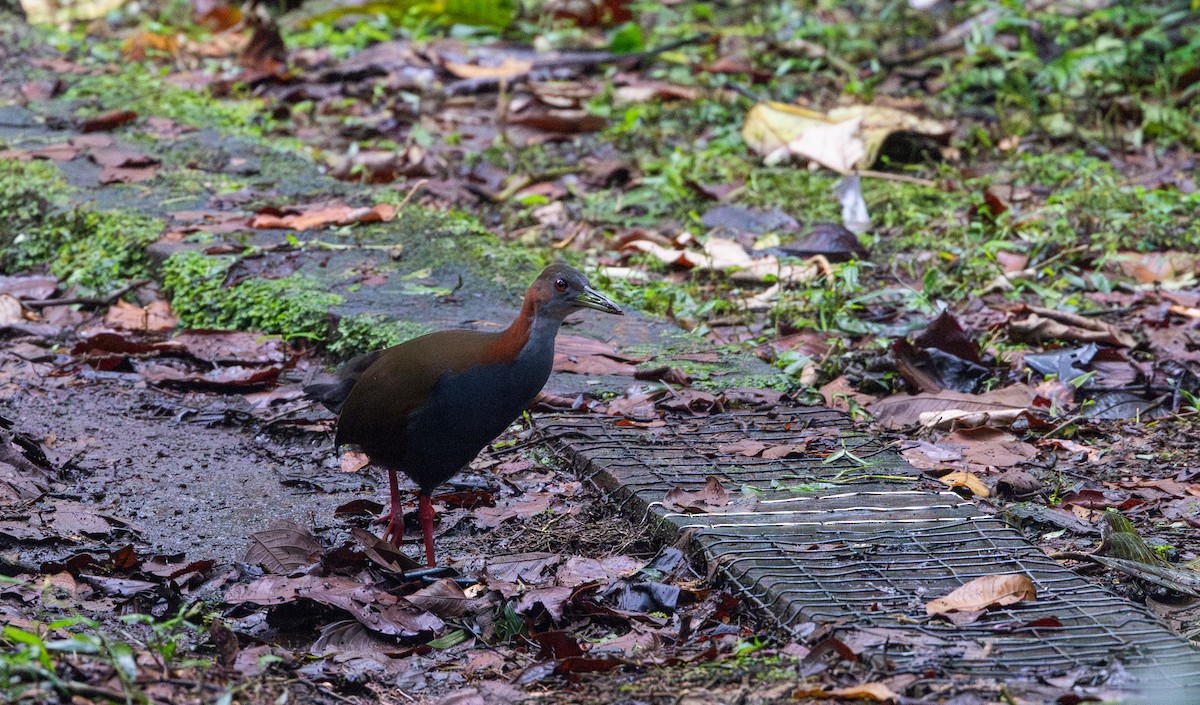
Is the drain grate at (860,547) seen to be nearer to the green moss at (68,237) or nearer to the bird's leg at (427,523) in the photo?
the bird's leg at (427,523)

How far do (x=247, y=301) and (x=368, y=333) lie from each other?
27.9 inches

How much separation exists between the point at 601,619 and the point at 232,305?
2.59m

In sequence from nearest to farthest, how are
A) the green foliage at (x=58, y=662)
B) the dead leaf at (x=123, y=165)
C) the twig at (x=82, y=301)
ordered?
the green foliage at (x=58, y=662) → the twig at (x=82, y=301) → the dead leaf at (x=123, y=165)

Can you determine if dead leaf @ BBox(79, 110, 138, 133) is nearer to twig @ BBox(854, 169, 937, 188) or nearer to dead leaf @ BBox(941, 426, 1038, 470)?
twig @ BBox(854, 169, 937, 188)

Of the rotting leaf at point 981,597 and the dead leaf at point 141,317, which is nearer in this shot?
the rotting leaf at point 981,597

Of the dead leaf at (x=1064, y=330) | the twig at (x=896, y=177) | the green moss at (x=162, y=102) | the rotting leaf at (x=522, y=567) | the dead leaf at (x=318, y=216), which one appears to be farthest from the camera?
the green moss at (x=162, y=102)

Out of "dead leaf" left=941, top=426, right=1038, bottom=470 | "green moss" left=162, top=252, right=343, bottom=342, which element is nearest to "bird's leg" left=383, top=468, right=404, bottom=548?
"green moss" left=162, top=252, right=343, bottom=342

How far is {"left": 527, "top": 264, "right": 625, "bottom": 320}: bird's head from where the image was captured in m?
3.41

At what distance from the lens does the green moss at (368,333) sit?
4.54 metres

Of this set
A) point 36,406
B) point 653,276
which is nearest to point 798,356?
point 653,276

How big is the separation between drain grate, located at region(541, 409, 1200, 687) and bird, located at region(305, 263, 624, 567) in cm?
44

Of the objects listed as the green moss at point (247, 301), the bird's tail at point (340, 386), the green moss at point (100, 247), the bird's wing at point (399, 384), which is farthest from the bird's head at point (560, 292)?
the green moss at point (100, 247)

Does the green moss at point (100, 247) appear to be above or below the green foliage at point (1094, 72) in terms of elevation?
below

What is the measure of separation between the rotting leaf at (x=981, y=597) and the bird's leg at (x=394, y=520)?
1496 millimetres
